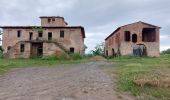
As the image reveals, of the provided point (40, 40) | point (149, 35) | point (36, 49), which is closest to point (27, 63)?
point (40, 40)

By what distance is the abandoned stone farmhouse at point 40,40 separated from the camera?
174 feet

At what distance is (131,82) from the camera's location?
54.1 ft

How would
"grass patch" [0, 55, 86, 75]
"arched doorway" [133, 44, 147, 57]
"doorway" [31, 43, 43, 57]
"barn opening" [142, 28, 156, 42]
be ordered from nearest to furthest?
"grass patch" [0, 55, 86, 75]
"doorway" [31, 43, 43, 57]
"arched doorway" [133, 44, 147, 57]
"barn opening" [142, 28, 156, 42]

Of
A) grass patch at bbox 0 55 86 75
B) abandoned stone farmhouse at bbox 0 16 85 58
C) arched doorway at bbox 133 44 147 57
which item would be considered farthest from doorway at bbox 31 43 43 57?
arched doorway at bbox 133 44 147 57

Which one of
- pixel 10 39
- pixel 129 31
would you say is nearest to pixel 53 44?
pixel 10 39

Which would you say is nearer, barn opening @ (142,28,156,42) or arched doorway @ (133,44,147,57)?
arched doorway @ (133,44,147,57)

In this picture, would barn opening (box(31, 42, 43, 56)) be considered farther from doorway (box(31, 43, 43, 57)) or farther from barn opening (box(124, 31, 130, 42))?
barn opening (box(124, 31, 130, 42))

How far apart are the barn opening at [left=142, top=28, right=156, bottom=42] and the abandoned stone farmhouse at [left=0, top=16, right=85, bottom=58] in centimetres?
1182

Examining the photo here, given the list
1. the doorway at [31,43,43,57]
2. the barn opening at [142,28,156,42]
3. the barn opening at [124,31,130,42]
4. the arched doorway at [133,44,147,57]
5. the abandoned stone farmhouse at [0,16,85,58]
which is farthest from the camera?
the barn opening at [142,28,156,42]

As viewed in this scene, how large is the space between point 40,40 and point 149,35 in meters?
18.7

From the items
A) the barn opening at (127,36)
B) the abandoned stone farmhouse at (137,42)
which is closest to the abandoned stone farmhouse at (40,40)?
the abandoned stone farmhouse at (137,42)

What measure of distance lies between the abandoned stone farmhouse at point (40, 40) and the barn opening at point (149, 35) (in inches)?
465

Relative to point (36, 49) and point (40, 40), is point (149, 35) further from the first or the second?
point (36, 49)

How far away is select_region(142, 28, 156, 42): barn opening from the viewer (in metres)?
57.8
